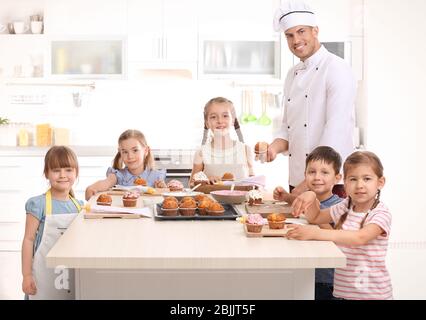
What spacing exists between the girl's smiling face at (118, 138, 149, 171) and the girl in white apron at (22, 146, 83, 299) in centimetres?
53

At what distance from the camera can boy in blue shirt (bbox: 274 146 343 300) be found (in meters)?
1.73

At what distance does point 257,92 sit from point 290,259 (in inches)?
115

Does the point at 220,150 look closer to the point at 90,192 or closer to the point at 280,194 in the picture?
the point at 90,192

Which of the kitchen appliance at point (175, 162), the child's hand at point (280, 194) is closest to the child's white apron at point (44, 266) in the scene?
the child's hand at point (280, 194)

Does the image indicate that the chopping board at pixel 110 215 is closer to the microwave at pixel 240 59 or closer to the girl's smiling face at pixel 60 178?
the girl's smiling face at pixel 60 178

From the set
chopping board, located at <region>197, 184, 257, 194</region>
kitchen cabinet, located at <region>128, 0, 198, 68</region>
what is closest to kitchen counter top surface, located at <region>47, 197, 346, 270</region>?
chopping board, located at <region>197, 184, 257, 194</region>

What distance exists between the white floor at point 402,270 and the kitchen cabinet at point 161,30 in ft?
4.12

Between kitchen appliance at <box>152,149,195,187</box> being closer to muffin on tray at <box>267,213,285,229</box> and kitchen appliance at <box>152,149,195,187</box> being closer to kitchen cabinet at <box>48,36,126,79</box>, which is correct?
kitchen cabinet at <box>48,36,126,79</box>

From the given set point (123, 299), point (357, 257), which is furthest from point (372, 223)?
point (123, 299)

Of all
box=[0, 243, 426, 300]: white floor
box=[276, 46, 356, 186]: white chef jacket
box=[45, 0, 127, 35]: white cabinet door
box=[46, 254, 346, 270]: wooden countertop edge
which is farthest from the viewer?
box=[45, 0, 127, 35]: white cabinet door

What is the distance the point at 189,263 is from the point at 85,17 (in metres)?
2.91

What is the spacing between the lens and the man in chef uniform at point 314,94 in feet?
6.68

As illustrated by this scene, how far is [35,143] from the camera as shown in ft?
13.3
